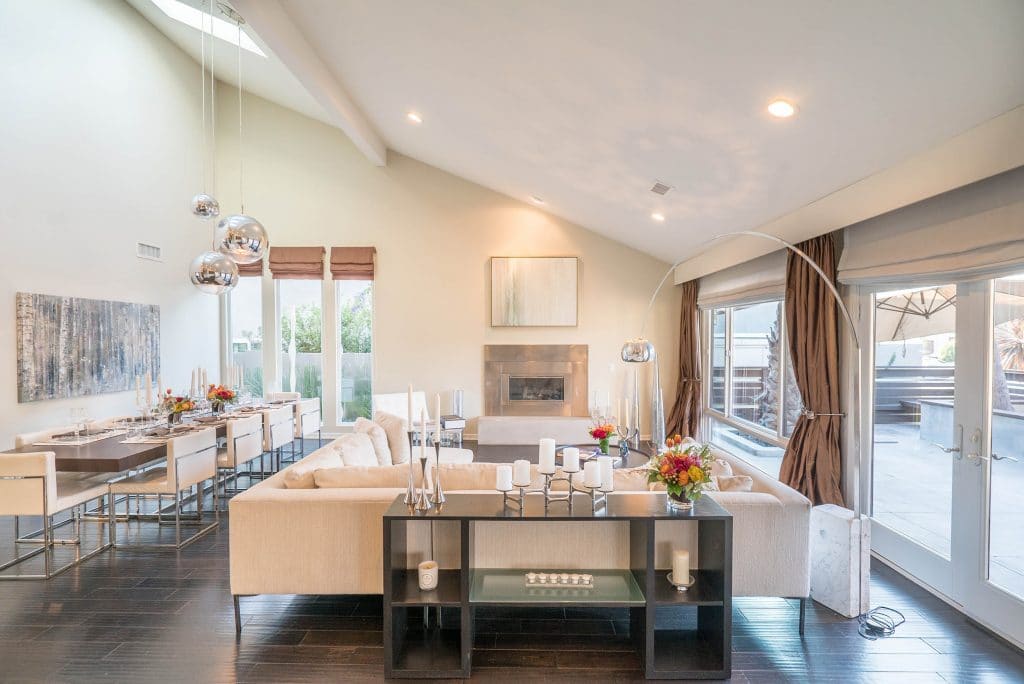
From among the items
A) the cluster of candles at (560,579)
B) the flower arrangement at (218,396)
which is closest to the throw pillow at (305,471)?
the cluster of candles at (560,579)

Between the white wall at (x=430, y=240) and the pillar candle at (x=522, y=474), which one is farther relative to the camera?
the white wall at (x=430, y=240)

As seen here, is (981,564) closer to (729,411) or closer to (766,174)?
(766,174)

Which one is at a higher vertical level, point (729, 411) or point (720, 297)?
point (720, 297)

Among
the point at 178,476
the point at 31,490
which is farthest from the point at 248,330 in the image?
the point at 31,490

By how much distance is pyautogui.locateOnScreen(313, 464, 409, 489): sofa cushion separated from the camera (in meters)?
2.88

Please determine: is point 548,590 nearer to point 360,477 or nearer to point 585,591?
point 585,591

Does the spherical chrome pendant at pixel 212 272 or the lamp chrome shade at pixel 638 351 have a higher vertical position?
the spherical chrome pendant at pixel 212 272

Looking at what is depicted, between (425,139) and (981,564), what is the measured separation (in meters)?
5.99

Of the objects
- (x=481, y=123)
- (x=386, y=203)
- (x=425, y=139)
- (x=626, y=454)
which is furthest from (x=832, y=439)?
(x=386, y=203)

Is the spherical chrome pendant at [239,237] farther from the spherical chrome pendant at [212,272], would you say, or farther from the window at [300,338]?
the window at [300,338]

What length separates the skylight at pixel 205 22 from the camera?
538cm

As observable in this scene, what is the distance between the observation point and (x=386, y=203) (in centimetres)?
729

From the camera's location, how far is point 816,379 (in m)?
3.80

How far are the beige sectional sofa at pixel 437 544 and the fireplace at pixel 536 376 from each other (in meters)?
4.59
